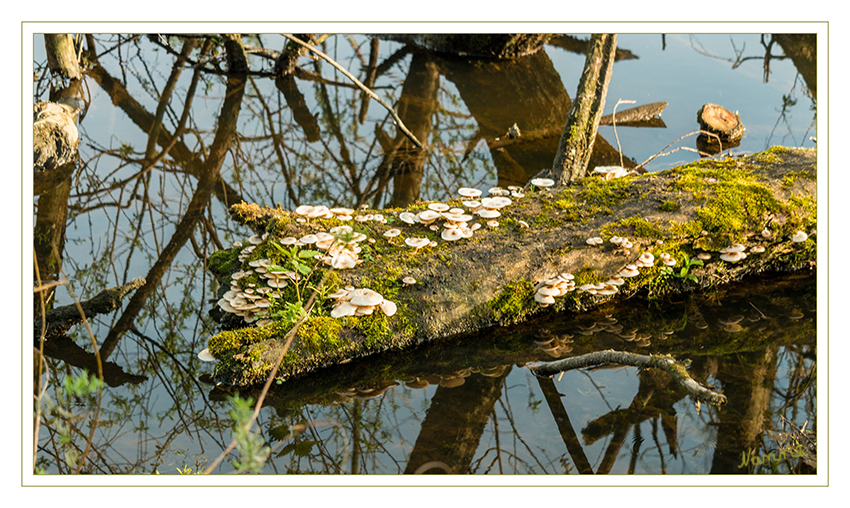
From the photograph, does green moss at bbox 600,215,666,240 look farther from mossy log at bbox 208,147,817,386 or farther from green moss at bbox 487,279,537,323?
green moss at bbox 487,279,537,323

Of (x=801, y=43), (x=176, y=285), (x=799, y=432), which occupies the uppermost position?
(x=801, y=43)

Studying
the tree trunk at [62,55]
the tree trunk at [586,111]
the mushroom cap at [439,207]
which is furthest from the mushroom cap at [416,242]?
the tree trunk at [62,55]

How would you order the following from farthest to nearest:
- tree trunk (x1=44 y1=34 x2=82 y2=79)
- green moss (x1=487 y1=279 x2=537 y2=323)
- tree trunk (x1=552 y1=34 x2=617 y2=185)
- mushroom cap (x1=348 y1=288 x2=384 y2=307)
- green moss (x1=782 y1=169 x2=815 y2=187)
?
tree trunk (x1=44 y1=34 x2=82 y2=79) < tree trunk (x1=552 y1=34 x2=617 y2=185) < green moss (x1=782 y1=169 x2=815 y2=187) < green moss (x1=487 y1=279 x2=537 y2=323) < mushroom cap (x1=348 y1=288 x2=384 y2=307)

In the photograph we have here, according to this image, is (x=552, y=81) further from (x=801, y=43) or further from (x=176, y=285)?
(x=176, y=285)

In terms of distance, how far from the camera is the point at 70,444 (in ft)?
10.7

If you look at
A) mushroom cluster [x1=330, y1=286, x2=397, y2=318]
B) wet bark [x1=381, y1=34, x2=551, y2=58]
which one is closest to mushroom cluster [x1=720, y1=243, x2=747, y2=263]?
mushroom cluster [x1=330, y1=286, x2=397, y2=318]

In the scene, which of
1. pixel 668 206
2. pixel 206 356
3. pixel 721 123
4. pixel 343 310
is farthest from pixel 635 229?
pixel 721 123

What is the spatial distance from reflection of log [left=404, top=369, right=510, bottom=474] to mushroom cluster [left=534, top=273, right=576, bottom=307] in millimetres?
674

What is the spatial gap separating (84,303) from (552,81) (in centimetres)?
826

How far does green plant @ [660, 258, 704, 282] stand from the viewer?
488 cm

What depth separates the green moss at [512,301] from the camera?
176 inches

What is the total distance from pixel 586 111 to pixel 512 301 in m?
2.63

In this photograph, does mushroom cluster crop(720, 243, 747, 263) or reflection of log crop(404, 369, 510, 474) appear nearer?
reflection of log crop(404, 369, 510, 474)
